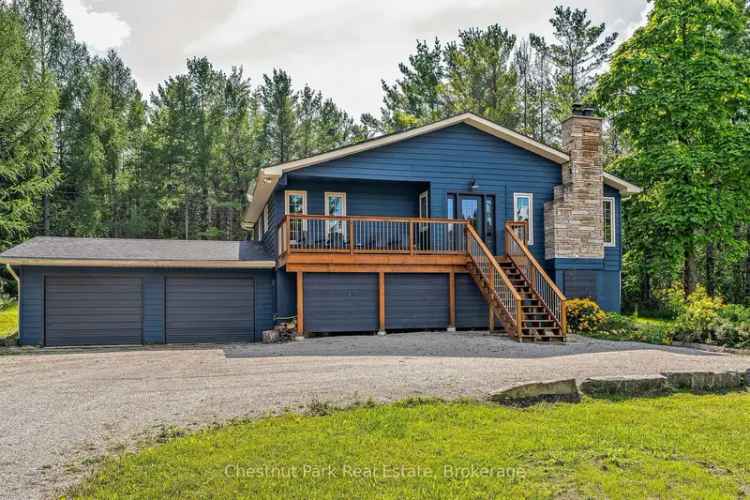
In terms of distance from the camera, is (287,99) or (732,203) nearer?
(732,203)

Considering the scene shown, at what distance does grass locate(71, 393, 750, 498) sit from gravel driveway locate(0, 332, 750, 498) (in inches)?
26.1

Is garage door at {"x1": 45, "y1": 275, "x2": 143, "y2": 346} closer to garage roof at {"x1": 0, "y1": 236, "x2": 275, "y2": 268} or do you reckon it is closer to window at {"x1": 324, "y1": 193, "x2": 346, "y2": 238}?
garage roof at {"x1": 0, "y1": 236, "x2": 275, "y2": 268}

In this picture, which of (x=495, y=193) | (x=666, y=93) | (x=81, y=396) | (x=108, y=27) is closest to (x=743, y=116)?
(x=666, y=93)

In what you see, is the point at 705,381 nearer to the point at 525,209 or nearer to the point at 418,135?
the point at 525,209

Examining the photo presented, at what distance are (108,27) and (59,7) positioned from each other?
2.45 meters

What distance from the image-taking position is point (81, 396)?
7707mm

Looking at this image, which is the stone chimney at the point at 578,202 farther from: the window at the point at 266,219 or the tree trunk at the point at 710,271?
the tree trunk at the point at 710,271

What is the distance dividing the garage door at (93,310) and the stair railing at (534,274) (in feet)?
31.9

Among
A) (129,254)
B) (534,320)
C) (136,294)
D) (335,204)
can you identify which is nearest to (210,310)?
(136,294)

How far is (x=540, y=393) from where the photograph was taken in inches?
286

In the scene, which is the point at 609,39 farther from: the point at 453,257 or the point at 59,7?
the point at 59,7

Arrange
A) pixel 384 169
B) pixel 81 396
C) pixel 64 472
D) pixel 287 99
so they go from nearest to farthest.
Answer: pixel 64 472 → pixel 81 396 → pixel 384 169 → pixel 287 99

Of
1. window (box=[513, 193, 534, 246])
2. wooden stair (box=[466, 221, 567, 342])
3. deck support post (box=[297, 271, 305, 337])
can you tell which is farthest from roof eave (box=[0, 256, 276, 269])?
window (box=[513, 193, 534, 246])

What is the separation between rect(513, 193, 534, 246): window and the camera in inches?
679
